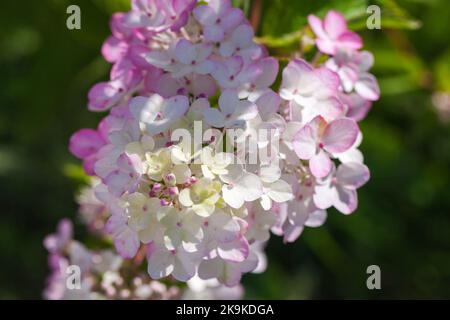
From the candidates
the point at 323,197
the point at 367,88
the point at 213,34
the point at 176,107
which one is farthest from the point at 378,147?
the point at 176,107

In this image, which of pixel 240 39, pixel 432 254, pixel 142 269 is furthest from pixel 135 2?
pixel 432 254

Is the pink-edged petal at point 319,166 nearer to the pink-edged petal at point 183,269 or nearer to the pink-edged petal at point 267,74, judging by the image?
the pink-edged petal at point 267,74

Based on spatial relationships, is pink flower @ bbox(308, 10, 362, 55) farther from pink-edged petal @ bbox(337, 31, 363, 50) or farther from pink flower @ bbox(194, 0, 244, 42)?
pink flower @ bbox(194, 0, 244, 42)

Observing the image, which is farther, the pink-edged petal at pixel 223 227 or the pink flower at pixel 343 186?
the pink flower at pixel 343 186

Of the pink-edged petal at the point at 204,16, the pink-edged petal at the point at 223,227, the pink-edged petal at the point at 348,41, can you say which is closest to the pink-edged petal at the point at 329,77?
the pink-edged petal at the point at 348,41

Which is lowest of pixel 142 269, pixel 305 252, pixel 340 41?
pixel 305 252

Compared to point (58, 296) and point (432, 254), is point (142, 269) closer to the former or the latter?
point (58, 296)

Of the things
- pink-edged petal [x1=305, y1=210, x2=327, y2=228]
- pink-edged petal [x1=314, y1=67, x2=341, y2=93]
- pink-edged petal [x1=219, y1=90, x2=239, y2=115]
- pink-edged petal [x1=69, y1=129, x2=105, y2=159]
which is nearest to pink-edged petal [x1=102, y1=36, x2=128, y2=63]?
pink-edged petal [x1=69, y1=129, x2=105, y2=159]
